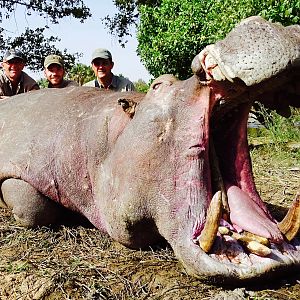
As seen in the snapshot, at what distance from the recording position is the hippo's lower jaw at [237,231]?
2178mm

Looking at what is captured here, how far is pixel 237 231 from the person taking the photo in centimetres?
236

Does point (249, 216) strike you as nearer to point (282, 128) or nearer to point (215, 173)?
point (215, 173)

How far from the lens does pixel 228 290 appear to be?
2258mm

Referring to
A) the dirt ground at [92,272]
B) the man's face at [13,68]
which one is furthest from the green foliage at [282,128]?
the dirt ground at [92,272]

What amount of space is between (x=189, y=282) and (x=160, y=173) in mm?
468

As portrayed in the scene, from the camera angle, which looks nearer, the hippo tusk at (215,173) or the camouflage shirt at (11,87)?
the hippo tusk at (215,173)

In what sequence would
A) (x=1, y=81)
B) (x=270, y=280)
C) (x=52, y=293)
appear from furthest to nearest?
(x=1, y=81) → (x=52, y=293) → (x=270, y=280)

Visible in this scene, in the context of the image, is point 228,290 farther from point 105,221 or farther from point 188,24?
point 188,24

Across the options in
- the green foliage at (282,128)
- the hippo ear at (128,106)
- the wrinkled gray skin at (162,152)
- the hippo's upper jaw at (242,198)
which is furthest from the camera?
the green foliage at (282,128)

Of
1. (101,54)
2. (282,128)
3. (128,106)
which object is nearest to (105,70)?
(101,54)

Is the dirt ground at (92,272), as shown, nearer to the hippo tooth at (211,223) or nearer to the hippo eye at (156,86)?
the hippo tooth at (211,223)

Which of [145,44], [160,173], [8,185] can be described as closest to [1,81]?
[8,185]

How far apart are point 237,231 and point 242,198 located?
21 centimetres

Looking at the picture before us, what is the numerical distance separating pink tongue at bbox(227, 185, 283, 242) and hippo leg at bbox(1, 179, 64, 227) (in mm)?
1066
